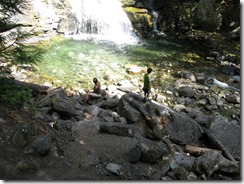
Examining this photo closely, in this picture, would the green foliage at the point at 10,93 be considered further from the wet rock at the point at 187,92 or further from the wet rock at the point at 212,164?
the wet rock at the point at 187,92

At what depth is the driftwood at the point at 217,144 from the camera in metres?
8.80

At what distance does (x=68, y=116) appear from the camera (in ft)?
29.1

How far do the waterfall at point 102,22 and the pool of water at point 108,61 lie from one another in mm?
1305

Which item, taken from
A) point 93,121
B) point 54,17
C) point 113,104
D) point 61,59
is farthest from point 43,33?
point 93,121

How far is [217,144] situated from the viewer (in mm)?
9180

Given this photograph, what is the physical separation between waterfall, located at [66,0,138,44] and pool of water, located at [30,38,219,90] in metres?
1.30

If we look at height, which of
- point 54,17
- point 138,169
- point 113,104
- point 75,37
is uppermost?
point 54,17

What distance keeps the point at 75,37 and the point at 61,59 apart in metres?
3.57

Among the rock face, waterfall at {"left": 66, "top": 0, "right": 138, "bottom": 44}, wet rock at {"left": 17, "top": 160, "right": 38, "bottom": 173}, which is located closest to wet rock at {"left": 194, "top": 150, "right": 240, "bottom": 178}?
wet rock at {"left": 17, "top": 160, "right": 38, "bottom": 173}

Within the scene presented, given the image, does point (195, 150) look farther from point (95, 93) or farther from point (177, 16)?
point (177, 16)

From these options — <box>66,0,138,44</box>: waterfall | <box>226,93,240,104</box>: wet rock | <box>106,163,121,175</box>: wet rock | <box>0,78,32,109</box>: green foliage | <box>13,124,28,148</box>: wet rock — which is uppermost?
<box>66,0,138,44</box>: waterfall

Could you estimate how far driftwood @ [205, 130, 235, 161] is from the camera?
880 centimetres

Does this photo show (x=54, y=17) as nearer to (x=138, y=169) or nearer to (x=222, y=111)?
(x=222, y=111)

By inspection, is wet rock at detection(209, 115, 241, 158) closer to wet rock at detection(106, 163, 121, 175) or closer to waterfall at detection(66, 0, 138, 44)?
wet rock at detection(106, 163, 121, 175)
